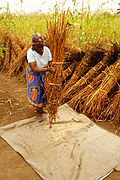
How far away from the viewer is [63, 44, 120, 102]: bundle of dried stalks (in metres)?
2.81

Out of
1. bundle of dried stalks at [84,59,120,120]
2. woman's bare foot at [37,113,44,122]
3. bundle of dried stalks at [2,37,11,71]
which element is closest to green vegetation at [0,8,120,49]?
bundle of dried stalks at [2,37,11,71]

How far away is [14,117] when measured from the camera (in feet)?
8.88

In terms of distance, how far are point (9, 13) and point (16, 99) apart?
2.72 metres

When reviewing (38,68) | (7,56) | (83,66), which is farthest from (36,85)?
(7,56)

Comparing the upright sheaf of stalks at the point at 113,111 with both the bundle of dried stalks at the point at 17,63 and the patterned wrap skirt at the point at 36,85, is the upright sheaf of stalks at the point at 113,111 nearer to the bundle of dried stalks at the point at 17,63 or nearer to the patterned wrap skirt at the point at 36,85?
the patterned wrap skirt at the point at 36,85

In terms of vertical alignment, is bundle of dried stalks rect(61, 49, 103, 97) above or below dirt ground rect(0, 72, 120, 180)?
above

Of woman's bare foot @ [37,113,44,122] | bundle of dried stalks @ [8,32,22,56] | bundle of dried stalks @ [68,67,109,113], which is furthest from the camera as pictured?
bundle of dried stalks @ [8,32,22,56]

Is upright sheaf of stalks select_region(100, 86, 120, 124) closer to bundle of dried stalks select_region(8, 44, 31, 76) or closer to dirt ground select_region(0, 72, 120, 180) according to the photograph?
→ dirt ground select_region(0, 72, 120, 180)

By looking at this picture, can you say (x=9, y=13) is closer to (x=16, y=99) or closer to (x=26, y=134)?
(x=16, y=99)

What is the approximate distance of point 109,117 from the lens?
259 cm

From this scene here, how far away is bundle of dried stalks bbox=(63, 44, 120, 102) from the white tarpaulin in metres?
0.47

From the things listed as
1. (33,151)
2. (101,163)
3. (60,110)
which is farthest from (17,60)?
(101,163)

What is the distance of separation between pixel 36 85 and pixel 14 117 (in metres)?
0.64

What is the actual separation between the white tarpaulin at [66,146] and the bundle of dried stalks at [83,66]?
65cm
